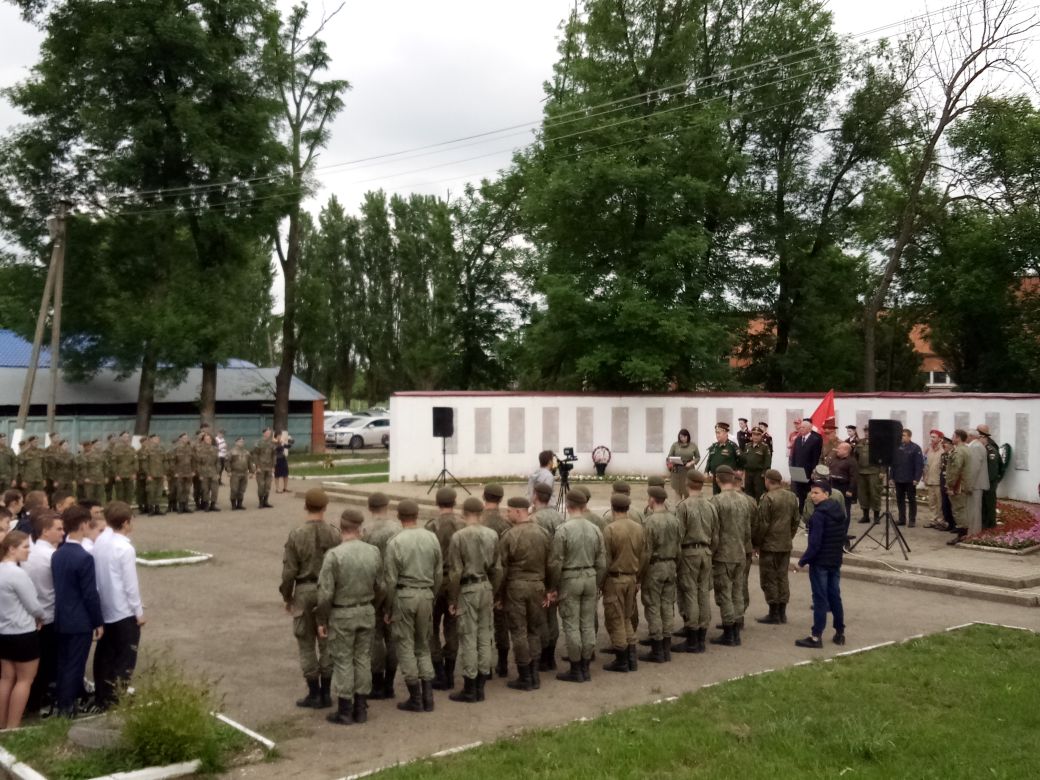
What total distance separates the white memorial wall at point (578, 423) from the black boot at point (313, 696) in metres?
18.9

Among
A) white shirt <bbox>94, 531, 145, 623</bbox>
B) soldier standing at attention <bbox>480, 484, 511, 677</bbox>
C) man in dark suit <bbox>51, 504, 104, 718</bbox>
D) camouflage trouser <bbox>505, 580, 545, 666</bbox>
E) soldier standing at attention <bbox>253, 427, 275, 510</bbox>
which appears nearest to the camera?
man in dark suit <bbox>51, 504, 104, 718</bbox>

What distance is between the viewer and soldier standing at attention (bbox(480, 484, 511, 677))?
9.15 m

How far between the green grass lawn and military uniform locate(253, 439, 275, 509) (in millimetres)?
15405

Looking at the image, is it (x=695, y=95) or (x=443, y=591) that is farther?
(x=695, y=95)

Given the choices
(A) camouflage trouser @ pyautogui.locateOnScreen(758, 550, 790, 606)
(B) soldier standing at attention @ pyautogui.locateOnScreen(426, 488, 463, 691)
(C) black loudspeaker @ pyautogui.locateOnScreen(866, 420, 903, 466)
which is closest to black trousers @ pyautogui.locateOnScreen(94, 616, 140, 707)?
(B) soldier standing at attention @ pyautogui.locateOnScreen(426, 488, 463, 691)

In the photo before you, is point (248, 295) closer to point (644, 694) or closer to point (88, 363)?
point (88, 363)

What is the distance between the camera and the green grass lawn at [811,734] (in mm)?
6582

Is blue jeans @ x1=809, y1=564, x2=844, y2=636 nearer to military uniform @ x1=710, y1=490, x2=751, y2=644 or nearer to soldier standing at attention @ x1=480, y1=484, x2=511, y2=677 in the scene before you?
military uniform @ x1=710, y1=490, x2=751, y2=644

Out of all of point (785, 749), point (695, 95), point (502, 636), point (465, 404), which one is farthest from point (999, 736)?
point (695, 95)

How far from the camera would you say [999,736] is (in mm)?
7191

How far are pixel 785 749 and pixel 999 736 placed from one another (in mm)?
1653

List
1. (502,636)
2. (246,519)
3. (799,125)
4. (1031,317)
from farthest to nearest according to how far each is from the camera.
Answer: (799,125) < (1031,317) < (246,519) < (502,636)

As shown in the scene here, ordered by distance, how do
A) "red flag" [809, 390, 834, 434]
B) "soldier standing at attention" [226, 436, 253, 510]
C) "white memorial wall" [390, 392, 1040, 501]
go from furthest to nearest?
"white memorial wall" [390, 392, 1040, 501] → "soldier standing at attention" [226, 436, 253, 510] → "red flag" [809, 390, 834, 434]

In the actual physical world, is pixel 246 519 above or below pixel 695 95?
below
